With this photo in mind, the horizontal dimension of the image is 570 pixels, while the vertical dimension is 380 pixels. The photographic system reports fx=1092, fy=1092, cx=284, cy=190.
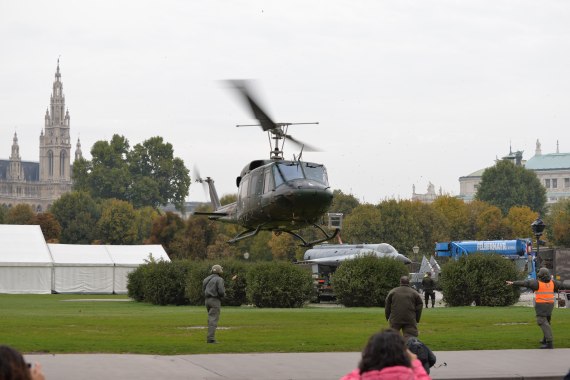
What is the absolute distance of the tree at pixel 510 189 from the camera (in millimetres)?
163750

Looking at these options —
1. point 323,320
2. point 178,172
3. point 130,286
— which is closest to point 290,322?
point 323,320

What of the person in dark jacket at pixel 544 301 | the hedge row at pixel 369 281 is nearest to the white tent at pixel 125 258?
the hedge row at pixel 369 281

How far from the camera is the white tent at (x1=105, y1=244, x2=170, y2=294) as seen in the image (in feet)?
241

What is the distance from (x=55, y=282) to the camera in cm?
7169

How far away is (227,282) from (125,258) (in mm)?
27738

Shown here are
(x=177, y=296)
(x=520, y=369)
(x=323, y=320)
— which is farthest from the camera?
(x=177, y=296)

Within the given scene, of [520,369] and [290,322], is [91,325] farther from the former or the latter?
[520,369]

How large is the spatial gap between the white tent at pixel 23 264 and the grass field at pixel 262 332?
34.3 metres

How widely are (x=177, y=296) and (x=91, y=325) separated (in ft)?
70.8

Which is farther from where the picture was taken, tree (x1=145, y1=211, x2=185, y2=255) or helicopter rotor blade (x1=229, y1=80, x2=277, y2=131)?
tree (x1=145, y1=211, x2=185, y2=255)

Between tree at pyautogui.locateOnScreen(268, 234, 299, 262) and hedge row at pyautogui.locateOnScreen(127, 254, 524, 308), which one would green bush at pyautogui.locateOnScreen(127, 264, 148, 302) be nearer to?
hedge row at pyautogui.locateOnScreen(127, 254, 524, 308)

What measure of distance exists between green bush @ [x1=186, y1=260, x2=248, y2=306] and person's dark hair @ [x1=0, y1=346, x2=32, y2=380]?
4045 cm

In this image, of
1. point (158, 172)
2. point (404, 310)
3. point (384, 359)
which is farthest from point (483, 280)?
point (158, 172)

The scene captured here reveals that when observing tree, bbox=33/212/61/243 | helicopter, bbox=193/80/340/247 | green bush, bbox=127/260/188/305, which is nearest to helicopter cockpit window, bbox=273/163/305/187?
helicopter, bbox=193/80/340/247
